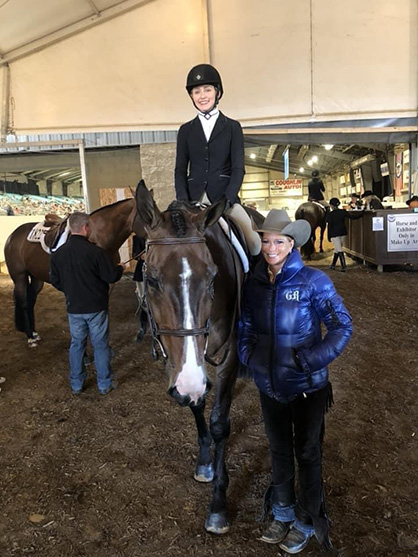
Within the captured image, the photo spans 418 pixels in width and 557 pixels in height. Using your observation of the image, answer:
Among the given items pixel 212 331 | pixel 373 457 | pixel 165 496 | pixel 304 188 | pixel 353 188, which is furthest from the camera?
pixel 304 188

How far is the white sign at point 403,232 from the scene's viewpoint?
909 cm

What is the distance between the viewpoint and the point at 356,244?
11.0 m

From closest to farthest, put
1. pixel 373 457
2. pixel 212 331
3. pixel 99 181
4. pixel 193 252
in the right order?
1. pixel 193 252
2. pixel 212 331
3. pixel 373 457
4. pixel 99 181

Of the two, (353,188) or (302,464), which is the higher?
(353,188)

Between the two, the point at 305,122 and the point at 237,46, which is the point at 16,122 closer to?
the point at 237,46

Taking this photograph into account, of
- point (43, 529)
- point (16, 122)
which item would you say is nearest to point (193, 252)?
point (43, 529)

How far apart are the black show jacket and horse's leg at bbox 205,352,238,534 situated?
1279mm

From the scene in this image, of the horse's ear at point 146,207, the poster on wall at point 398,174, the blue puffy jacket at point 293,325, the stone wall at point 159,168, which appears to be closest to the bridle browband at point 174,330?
the horse's ear at point 146,207

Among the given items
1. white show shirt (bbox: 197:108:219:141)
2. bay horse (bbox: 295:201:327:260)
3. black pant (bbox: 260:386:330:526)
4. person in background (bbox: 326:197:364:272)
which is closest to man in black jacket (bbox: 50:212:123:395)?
white show shirt (bbox: 197:108:219:141)

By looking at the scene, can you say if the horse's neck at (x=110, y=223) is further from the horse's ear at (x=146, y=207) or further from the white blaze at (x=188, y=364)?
the white blaze at (x=188, y=364)

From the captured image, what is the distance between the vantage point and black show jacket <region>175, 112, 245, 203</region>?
2928mm

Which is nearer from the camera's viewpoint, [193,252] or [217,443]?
[193,252]

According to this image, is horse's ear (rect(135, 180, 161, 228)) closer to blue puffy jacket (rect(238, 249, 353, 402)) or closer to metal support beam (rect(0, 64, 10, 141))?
blue puffy jacket (rect(238, 249, 353, 402))

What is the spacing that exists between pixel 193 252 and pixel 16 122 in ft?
31.3
